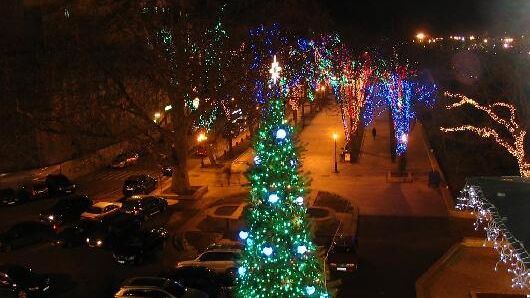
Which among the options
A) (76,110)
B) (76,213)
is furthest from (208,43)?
(76,213)

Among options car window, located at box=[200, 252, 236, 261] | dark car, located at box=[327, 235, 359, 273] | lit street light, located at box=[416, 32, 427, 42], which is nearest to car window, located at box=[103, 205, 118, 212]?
car window, located at box=[200, 252, 236, 261]

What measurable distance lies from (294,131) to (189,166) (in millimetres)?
27069

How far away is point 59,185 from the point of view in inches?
1331

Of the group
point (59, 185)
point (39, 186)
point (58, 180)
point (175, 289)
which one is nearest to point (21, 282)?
point (175, 289)

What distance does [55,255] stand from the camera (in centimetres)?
2436

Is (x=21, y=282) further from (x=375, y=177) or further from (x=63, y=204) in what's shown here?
(x=375, y=177)

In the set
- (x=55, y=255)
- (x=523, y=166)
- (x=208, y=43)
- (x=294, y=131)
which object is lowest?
(x=55, y=255)

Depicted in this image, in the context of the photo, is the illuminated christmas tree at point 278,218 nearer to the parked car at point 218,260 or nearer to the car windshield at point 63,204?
the parked car at point 218,260

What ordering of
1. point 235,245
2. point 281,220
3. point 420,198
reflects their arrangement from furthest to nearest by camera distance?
1. point 420,198
2. point 235,245
3. point 281,220

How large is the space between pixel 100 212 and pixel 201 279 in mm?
9148

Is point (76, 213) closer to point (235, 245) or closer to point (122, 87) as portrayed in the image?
point (122, 87)

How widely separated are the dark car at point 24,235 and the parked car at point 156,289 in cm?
853

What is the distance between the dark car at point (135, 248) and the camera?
75.6ft

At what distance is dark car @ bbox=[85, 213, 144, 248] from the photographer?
24250 mm
